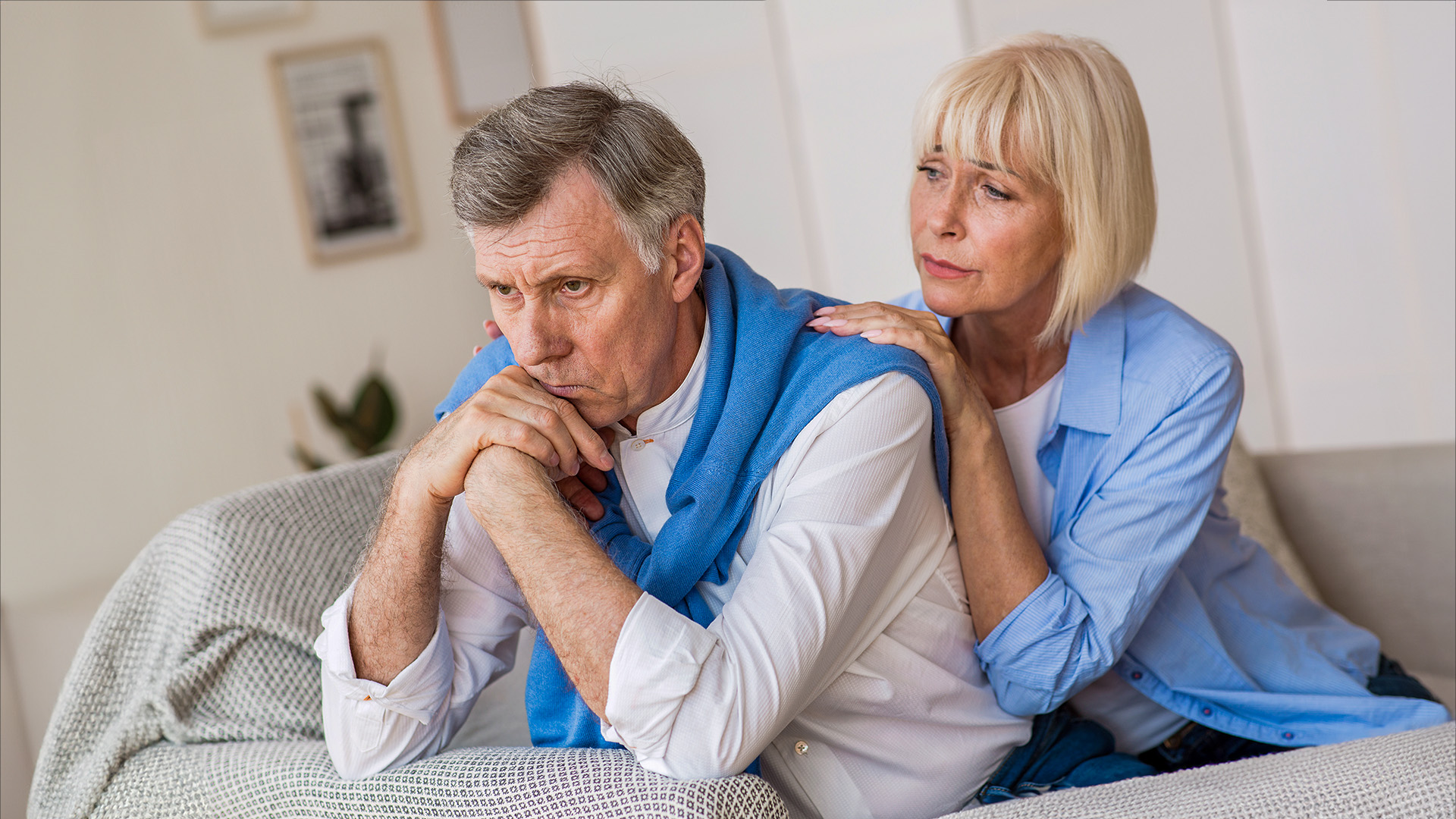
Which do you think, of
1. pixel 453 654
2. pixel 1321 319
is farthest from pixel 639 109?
pixel 1321 319

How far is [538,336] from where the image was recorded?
46.4 inches

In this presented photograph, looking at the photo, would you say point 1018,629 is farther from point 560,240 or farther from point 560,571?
point 560,240

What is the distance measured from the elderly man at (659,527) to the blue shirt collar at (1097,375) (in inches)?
10.1

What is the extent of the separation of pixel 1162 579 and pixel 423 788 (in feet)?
3.03

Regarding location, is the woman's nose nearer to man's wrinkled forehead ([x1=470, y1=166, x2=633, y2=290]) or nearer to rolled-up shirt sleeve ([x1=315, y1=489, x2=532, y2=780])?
man's wrinkled forehead ([x1=470, y1=166, x2=633, y2=290])

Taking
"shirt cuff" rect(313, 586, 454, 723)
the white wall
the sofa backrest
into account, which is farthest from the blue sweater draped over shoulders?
the white wall

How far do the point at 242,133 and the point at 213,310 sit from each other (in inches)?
22.5

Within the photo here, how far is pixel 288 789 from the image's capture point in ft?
4.05

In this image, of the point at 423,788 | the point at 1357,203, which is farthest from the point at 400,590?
the point at 1357,203

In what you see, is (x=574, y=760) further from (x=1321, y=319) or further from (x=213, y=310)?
(x=1321, y=319)

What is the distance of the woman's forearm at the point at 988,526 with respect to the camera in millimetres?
1346

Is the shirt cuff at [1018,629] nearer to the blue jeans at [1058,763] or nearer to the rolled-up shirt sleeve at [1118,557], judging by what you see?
the rolled-up shirt sleeve at [1118,557]

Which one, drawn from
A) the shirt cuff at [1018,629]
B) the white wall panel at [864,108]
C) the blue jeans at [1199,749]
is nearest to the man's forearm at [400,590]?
the shirt cuff at [1018,629]

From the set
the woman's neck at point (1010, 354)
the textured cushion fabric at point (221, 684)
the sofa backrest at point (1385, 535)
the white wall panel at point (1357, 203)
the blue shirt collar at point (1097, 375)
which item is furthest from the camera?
the white wall panel at point (1357, 203)
